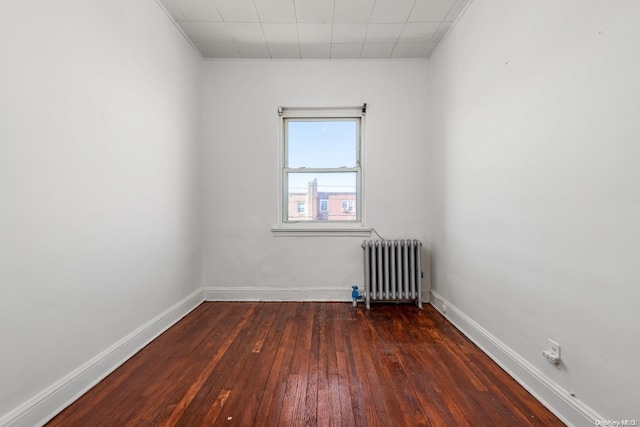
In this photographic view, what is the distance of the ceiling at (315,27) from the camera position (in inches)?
96.3

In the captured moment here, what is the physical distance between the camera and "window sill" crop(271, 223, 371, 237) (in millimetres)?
3318

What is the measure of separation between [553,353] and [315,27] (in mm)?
3046

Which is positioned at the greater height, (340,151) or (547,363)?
(340,151)

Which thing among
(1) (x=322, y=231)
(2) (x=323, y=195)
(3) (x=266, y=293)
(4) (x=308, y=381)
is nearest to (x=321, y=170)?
(2) (x=323, y=195)

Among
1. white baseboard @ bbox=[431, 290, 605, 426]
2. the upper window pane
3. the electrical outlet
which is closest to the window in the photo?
the upper window pane

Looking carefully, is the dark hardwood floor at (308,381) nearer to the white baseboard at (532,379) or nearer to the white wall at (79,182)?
the white baseboard at (532,379)

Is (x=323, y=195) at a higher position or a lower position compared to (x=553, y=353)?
higher

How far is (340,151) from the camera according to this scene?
344cm

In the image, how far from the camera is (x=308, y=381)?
175 cm

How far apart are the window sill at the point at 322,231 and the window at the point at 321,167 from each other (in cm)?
12

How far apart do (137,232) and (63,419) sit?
1.13 meters

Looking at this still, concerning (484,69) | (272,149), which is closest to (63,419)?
(272,149)

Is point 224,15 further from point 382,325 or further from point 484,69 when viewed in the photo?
point 382,325

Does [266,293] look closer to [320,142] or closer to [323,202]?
[323,202]
